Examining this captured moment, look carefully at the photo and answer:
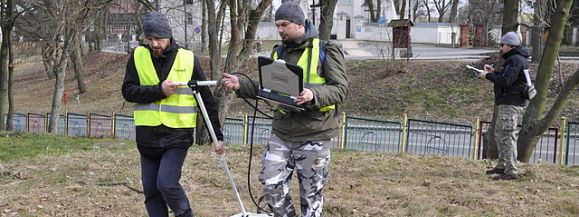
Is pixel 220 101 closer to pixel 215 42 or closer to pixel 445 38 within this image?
pixel 215 42

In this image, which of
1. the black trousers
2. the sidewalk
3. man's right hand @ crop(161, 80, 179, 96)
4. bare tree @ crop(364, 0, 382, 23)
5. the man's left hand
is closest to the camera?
the man's left hand

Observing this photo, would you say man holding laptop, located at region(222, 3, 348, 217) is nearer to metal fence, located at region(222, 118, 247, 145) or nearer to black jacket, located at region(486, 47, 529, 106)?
black jacket, located at region(486, 47, 529, 106)

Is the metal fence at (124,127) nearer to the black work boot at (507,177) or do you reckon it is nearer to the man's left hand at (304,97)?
the black work boot at (507,177)

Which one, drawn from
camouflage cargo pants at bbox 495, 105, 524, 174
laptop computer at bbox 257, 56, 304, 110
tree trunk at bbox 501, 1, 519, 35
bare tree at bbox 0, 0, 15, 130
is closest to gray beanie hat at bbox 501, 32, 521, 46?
camouflage cargo pants at bbox 495, 105, 524, 174

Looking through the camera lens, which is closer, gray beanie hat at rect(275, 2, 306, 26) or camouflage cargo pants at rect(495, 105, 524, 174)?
gray beanie hat at rect(275, 2, 306, 26)

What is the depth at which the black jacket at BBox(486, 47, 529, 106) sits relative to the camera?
6516 millimetres

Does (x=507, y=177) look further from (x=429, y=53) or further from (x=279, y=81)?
→ (x=429, y=53)

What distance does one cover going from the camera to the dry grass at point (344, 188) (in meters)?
5.66

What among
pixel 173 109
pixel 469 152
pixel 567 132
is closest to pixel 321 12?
pixel 469 152

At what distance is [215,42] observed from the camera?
12406mm

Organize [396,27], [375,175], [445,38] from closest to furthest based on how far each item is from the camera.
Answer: [375,175] → [396,27] → [445,38]

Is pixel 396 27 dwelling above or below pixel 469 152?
above

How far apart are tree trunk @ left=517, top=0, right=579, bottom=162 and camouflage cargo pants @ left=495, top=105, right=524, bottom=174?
8.89 ft

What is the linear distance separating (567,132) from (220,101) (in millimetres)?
6939
